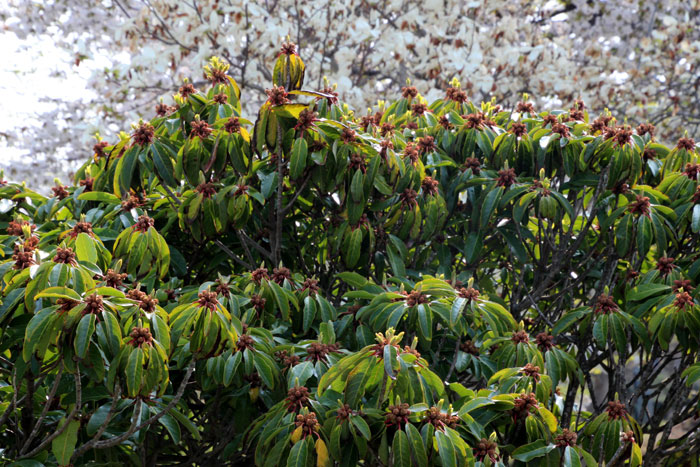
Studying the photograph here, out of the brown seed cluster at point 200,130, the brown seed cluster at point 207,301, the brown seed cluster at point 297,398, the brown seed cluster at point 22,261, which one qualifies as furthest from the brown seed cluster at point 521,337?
the brown seed cluster at point 22,261

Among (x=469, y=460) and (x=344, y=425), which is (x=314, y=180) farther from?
(x=469, y=460)

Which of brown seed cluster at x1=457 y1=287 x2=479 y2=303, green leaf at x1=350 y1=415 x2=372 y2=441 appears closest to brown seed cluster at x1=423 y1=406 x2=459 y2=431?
green leaf at x1=350 y1=415 x2=372 y2=441

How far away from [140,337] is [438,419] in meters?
0.75

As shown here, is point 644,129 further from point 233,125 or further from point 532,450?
point 233,125

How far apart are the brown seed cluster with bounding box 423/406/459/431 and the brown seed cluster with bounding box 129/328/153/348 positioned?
70cm

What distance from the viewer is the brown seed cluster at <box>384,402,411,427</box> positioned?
1.74 metres

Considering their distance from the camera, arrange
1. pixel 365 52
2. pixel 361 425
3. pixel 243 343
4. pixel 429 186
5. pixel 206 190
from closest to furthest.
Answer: pixel 361 425 < pixel 243 343 < pixel 206 190 < pixel 429 186 < pixel 365 52

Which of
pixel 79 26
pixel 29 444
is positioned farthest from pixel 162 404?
pixel 79 26

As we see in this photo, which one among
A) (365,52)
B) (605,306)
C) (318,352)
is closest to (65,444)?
(318,352)

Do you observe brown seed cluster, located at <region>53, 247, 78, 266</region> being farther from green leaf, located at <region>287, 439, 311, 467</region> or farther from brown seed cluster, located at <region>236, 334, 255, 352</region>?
green leaf, located at <region>287, 439, 311, 467</region>

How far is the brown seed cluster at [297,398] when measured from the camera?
1.87 metres

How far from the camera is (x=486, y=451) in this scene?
1.82m

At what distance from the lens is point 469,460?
1.73 meters

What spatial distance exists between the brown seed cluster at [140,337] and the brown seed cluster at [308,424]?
415 millimetres
